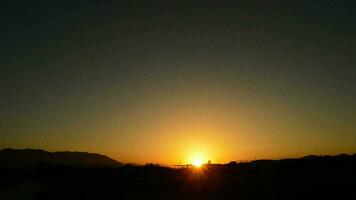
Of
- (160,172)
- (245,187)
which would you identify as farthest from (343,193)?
(160,172)

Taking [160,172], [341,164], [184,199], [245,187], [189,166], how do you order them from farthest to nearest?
[189,166] < [160,172] < [341,164] < [245,187] < [184,199]

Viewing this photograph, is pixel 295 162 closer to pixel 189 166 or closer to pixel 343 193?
pixel 189 166

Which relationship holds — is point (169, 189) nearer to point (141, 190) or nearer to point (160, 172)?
point (141, 190)

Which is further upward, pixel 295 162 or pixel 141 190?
pixel 295 162

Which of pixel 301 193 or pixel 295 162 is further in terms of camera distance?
pixel 295 162

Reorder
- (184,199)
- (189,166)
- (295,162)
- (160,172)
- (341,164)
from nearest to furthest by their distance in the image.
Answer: (184,199)
(341,164)
(295,162)
(160,172)
(189,166)

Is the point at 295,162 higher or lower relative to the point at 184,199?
higher

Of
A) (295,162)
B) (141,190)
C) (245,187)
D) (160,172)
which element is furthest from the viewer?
(160,172)

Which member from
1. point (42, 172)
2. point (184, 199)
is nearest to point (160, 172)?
point (42, 172)

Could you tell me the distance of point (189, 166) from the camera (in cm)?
9200

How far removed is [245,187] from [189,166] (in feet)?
168

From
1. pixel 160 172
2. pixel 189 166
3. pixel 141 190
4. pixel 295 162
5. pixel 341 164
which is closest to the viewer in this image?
pixel 141 190

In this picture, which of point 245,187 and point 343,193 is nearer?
point 343,193

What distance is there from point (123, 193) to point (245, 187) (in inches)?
487
